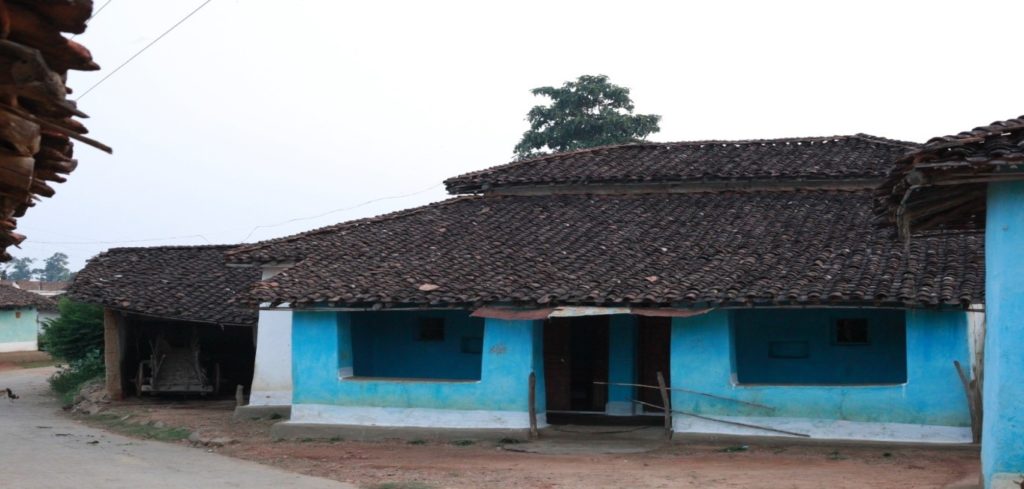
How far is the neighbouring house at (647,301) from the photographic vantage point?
1593cm

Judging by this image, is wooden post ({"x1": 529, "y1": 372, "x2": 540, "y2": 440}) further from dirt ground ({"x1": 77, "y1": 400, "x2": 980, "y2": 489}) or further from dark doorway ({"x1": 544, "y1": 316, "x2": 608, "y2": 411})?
dark doorway ({"x1": 544, "y1": 316, "x2": 608, "y2": 411})

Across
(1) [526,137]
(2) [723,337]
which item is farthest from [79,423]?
(1) [526,137]

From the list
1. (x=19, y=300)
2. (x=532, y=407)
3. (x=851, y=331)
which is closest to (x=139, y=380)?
(x=532, y=407)

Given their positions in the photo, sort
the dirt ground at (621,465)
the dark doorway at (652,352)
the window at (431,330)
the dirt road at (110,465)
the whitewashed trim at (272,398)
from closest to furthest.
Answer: the dirt ground at (621,465)
the dirt road at (110,465)
the dark doorway at (652,352)
the window at (431,330)
the whitewashed trim at (272,398)

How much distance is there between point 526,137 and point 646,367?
27360 millimetres

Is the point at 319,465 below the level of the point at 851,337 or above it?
below

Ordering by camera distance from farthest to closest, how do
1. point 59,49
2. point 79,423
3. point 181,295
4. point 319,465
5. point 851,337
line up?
point 181,295 < point 79,423 < point 851,337 < point 319,465 < point 59,49

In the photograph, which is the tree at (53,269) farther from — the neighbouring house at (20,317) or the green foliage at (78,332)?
the green foliage at (78,332)

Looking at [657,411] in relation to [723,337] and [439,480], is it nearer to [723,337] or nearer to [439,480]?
[723,337]

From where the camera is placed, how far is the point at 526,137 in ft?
151

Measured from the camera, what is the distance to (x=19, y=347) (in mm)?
52094

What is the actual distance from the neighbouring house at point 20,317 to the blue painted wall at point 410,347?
34636mm

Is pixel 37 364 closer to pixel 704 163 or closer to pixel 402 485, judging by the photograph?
pixel 704 163

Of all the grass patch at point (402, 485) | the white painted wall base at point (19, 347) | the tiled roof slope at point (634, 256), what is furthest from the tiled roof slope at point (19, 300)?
the grass patch at point (402, 485)
